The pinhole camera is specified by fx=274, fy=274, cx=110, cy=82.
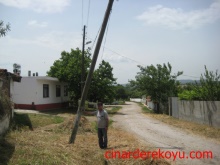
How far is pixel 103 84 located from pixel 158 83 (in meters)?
6.37

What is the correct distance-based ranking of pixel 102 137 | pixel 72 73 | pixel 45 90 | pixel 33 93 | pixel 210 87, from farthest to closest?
pixel 72 73 → pixel 45 90 → pixel 33 93 → pixel 210 87 → pixel 102 137

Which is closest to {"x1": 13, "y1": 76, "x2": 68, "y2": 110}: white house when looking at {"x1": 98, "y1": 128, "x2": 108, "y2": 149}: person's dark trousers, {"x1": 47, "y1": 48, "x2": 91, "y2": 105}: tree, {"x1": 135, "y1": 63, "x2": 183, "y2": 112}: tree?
{"x1": 47, "y1": 48, "x2": 91, "y2": 105}: tree

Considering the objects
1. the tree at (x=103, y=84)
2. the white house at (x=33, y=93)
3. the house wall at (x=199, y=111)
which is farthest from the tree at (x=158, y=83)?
the white house at (x=33, y=93)

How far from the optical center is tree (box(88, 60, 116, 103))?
30.7 meters

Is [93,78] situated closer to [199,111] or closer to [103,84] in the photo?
[103,84]

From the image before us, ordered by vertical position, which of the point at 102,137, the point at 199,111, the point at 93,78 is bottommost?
the point at 102,137

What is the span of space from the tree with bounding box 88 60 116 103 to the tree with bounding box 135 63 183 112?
3520 mm

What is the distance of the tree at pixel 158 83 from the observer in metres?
31.3

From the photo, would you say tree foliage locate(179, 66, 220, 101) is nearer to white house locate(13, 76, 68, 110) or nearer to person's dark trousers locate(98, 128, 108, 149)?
person's dark trousers locate(98, 128, 108, 149)

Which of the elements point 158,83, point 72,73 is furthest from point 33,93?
point 158,83

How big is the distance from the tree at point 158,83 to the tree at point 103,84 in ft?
11.5

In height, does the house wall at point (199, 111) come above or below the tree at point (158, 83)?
below

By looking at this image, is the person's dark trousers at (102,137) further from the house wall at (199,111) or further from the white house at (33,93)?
the white house at (33,93)

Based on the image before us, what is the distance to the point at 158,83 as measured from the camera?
31656 mm
